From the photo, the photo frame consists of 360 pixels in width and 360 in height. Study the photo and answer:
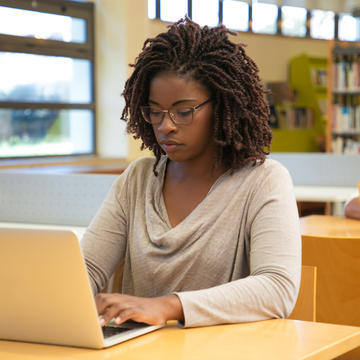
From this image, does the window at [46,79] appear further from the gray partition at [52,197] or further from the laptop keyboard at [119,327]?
the laptop keyboard at [119,327]

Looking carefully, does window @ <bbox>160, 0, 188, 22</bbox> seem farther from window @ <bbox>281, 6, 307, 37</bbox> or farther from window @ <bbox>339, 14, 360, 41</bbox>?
window @ <bbox>339, 14, 360, 41</bbox>

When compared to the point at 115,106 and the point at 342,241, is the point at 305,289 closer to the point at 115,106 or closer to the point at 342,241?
A: the point at 342,241

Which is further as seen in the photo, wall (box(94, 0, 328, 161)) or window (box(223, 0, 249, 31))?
window (box(223, 0, 249, 31))

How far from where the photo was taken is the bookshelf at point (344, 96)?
6.95 meters

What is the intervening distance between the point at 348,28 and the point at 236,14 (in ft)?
7.94

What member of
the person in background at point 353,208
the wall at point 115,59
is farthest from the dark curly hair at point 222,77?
the wall at point 115,59

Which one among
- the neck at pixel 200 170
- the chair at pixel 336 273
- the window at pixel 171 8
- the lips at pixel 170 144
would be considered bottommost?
the chair at pixel 336 273

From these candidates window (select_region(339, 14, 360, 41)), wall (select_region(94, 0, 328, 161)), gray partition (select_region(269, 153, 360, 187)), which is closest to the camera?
gray partition (select_region(269, 153, 360, 187))

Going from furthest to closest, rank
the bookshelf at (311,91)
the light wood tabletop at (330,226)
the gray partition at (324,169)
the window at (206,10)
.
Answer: the bookshelf at (311,91)
the window at (206,10)
the gray partition at (324,169)
the light wood tabletop at (330,226)

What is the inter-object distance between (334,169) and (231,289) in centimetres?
321

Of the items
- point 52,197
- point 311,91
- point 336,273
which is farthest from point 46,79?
point 311,91

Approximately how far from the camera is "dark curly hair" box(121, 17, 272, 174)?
4.85ft

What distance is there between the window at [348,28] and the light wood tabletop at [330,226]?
8375 mm

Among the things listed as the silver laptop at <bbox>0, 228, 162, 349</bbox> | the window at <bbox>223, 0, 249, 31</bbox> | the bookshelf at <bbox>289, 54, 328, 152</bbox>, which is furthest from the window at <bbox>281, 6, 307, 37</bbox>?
the silver laptop at <bbox>0, 228, 162, 349</bbox>
